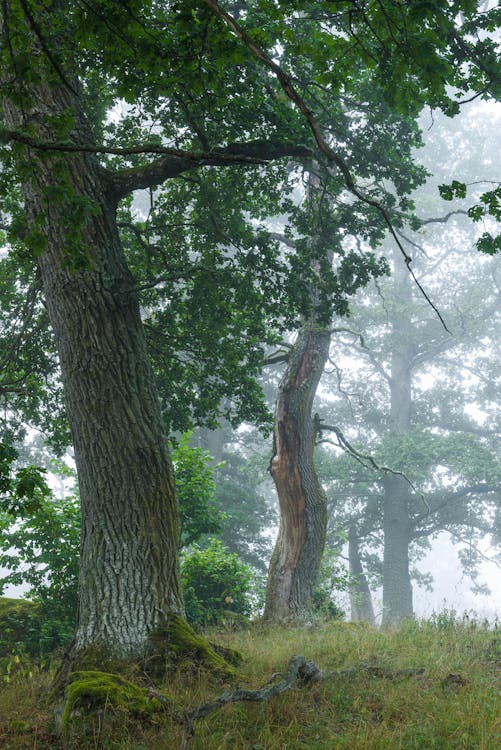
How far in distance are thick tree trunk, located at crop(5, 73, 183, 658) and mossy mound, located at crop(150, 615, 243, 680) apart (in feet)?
0.28

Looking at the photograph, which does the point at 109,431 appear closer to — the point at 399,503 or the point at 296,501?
the point at 296,501

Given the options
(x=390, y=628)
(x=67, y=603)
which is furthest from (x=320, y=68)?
(x=67, y=603)

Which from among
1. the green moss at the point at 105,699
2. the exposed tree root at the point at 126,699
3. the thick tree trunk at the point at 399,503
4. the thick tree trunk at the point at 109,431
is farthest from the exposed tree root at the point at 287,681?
the thick tree trunk at the point at 399,503

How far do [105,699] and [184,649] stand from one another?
44.9 inches

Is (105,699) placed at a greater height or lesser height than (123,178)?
lesser

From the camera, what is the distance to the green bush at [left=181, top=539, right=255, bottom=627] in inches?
490

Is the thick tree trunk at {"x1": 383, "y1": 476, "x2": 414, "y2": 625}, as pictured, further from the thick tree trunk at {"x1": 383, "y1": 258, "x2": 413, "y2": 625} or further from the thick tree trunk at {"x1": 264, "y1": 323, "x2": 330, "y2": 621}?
the thick tree trunk at {"x1": 264, "y1": 323, "x2": 330, "y2": 621}

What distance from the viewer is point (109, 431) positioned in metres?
6.46

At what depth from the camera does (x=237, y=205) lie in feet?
31.9

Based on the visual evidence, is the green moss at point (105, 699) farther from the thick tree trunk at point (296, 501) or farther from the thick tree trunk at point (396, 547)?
the thick tree trunk at point (396, 547)

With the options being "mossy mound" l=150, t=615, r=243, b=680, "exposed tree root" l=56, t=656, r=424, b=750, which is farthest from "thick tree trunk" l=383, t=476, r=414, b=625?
"exposed tree root" l=56, t=656, r=424, b=750

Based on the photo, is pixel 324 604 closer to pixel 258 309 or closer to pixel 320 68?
pixel 258 309

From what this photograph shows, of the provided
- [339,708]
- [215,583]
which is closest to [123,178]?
[339,708]

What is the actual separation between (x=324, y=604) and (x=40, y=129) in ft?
34.1
